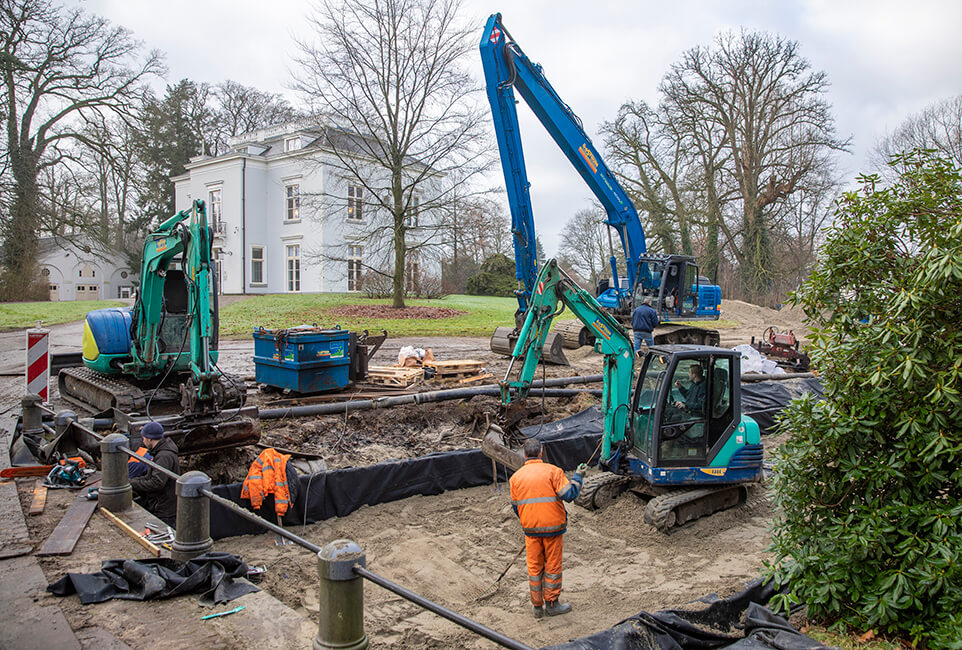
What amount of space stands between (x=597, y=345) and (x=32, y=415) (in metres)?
7.80

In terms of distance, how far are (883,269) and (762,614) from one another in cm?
261

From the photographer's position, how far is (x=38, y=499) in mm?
6812

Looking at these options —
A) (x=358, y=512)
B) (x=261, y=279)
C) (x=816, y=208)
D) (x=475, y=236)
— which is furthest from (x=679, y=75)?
(x=358, y=512)

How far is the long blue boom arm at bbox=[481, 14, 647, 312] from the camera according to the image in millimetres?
13398

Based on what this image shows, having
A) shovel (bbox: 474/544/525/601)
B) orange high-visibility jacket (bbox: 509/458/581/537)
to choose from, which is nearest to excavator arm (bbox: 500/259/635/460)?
shovel (bbox: 474/544/525/601)

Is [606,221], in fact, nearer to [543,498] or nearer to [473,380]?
[473,380]

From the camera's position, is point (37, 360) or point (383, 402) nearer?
point (37, 360)

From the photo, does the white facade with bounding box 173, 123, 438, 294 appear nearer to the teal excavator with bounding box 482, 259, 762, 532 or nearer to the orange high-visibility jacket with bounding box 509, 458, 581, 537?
the teal excavator with bounding box 482, 259, 762, 532

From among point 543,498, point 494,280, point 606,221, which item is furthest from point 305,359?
point 494,280

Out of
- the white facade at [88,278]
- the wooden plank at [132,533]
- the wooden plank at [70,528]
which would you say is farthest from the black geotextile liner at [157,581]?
the white facade at [88,278]

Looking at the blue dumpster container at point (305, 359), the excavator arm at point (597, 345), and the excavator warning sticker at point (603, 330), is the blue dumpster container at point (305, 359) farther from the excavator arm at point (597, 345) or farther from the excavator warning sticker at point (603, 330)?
the excavator warning sticker at point (603, 330)

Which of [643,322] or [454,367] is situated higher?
[643,322]

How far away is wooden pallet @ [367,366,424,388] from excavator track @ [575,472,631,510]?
6.35m

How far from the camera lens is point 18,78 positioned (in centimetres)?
2831
